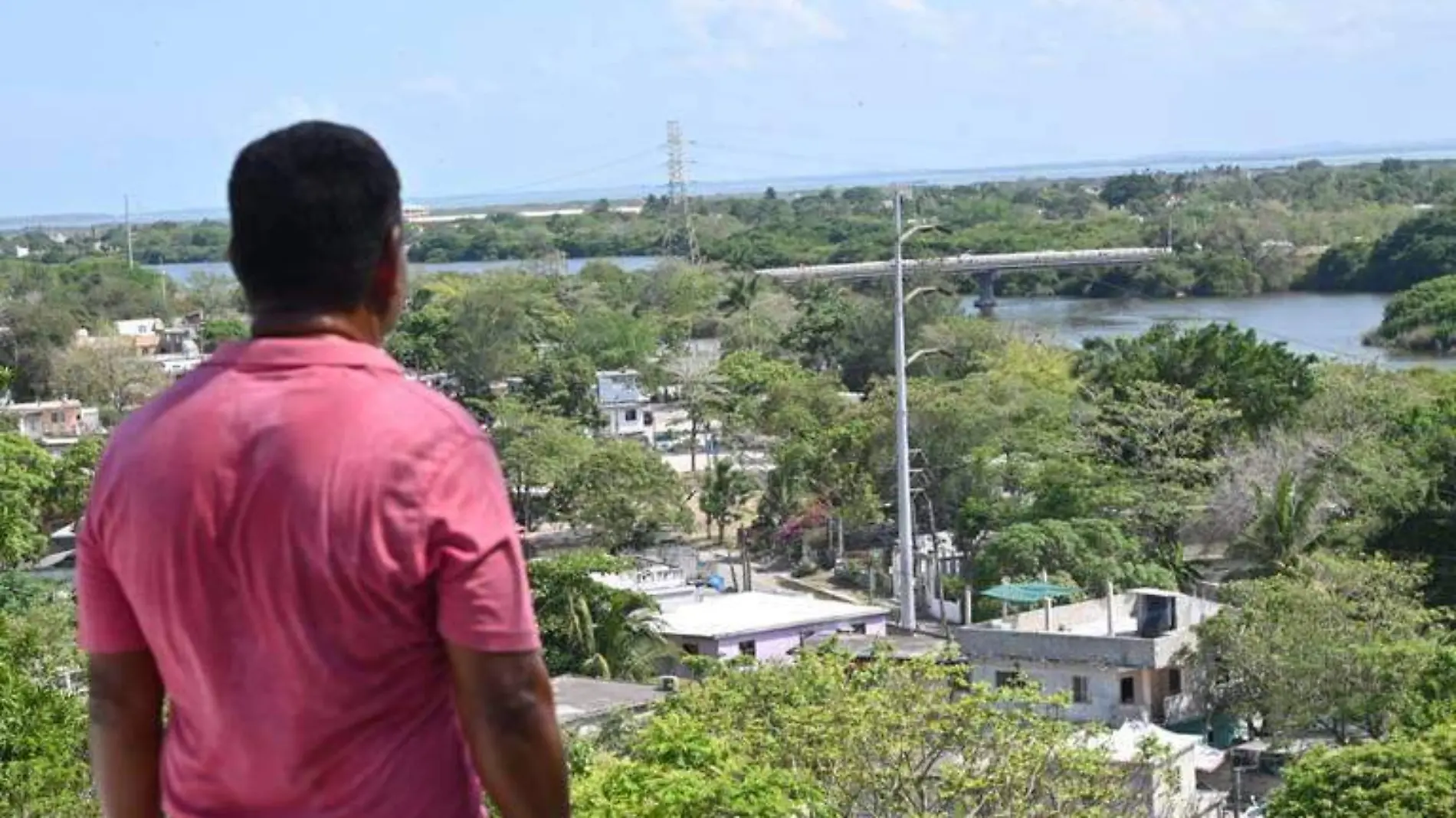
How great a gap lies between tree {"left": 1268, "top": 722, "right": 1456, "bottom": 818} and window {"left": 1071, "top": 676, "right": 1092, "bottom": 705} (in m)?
4.40

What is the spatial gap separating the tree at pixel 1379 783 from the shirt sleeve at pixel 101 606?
8768 millimetres

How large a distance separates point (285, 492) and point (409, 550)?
105 mm

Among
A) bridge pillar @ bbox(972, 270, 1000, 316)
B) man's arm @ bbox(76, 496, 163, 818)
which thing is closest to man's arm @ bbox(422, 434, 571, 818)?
man's arm @ bbox(76, 496, 163, 818)

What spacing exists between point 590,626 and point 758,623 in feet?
6.50

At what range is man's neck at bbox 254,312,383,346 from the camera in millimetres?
1508

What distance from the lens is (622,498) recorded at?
2319 cm

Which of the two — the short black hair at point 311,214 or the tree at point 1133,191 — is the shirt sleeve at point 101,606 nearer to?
the short black hair at point 311,214

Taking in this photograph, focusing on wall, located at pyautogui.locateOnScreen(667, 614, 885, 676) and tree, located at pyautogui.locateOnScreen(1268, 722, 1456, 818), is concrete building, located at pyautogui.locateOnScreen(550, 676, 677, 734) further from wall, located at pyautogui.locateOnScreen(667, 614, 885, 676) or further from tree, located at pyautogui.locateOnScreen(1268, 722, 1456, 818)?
tree, located at pyautogui.locateOnScreen(1268, 722, 1456, 818)

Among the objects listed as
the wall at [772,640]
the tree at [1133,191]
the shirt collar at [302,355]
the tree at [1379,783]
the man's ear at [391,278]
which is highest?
the man's ear at [391,278]

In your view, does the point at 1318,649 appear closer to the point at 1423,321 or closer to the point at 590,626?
the point at 590,626

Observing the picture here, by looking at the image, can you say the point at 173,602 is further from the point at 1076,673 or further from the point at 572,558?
the point at 572,558

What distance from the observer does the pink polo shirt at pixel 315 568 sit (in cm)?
142

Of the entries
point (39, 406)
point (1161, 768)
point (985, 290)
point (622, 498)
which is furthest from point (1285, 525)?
point (985, 290)

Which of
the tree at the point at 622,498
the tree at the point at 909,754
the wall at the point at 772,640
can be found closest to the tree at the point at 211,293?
the tree at the point at 622,498
